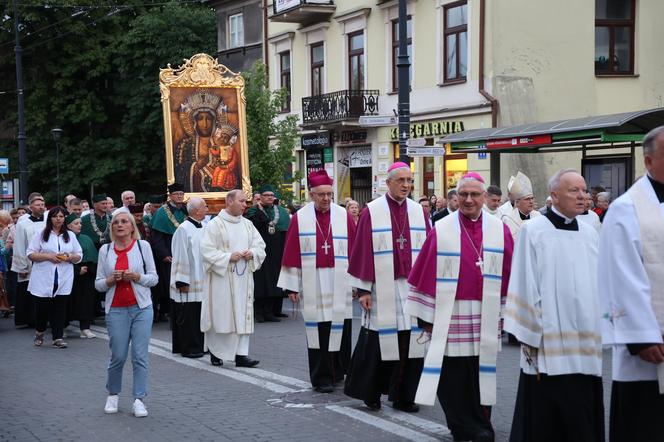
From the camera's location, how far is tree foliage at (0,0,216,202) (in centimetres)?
3772

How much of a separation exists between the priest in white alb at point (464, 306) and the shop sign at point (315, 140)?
81.8 feet

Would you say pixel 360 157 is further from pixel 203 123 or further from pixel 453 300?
pixel 453 300

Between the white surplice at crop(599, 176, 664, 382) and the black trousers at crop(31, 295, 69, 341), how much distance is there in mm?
9259

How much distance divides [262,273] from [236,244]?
15.8 ft

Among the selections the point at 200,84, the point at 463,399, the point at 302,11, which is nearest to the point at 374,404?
the point at 463,399

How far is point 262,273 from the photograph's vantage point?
51.1 ft

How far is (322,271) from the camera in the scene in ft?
31.3

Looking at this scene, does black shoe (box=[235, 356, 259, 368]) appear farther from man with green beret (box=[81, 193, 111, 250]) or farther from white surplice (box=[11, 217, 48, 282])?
man with green beret (box=[81, 193, 111, 250])

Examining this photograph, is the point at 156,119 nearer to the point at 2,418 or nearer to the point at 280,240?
the point at 280,240

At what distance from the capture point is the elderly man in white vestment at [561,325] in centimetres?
582

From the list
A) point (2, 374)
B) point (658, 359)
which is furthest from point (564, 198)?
point (2, 374)

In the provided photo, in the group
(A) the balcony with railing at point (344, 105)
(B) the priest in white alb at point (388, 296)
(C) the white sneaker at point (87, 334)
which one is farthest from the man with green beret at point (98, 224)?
(A) the balcony with railing at point (344, 105)

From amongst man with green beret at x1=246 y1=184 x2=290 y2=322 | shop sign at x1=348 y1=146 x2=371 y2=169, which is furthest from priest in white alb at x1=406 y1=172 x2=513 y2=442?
shop sign at x1=348 y1=146 x2=371 y2=169

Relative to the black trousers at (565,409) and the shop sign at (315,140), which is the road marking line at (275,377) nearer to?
the black trousers at (565,409)
